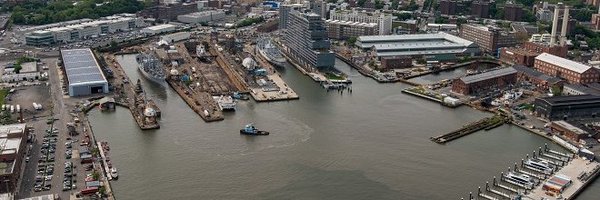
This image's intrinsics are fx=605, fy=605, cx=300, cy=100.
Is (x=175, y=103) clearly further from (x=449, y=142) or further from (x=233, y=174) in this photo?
(x=449, y=142)

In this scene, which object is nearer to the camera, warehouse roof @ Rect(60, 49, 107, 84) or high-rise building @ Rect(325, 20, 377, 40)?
warehouse roof @ Rect(60, 49, 107, 84)

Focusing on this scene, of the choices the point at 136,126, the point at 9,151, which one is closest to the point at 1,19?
the point at 136,126

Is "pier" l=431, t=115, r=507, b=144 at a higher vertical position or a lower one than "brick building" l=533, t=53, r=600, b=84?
Result: lower

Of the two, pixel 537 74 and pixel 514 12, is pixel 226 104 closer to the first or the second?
pixel 537 74

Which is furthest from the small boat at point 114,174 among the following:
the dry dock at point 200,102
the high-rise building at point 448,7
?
the high-rise building at point 448,7

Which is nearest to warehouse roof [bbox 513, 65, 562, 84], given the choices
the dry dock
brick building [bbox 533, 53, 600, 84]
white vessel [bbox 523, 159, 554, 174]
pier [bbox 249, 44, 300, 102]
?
brick building [bbox 533, 53, 600, 84]

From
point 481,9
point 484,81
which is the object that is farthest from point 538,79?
point 481,9

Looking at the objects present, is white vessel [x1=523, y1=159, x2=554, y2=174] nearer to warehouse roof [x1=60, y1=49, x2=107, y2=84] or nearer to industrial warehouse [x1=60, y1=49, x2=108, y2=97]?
industrial warehouse [x1=60, y1=49, x2=108, y2=97]
